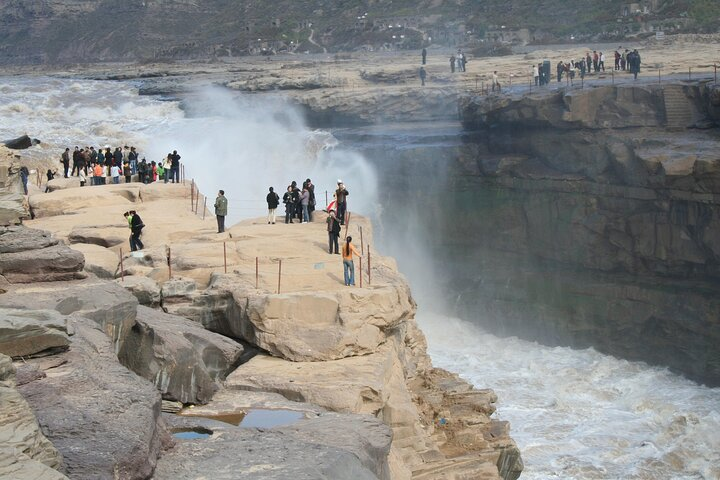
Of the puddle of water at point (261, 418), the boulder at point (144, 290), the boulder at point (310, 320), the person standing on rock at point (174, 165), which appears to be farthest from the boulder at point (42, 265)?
the person standing on rock at point (174, 165)

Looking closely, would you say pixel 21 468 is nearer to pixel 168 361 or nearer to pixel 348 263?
pixel 168 361

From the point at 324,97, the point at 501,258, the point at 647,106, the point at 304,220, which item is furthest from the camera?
the point at 324,97

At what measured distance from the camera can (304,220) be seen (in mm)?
22250

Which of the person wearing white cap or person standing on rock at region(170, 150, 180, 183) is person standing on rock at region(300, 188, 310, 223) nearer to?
the person wearing white cap

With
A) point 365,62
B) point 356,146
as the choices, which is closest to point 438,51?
point 365,62

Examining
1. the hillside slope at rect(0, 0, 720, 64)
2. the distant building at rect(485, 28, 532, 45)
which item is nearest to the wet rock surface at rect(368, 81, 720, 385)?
the hillside slope at rect(0, 0, 720, 64)

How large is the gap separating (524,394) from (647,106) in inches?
400

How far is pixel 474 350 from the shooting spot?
28.8 meters

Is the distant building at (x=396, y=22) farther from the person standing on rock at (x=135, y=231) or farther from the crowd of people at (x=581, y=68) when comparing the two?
the person standing on rock at (x=135, y=231)

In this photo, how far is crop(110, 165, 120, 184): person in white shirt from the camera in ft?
89.3

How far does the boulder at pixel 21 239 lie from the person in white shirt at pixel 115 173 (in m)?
12.9

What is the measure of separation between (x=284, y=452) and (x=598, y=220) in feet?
72.1

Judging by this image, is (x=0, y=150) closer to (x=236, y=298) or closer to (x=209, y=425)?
(x=236, y=298)

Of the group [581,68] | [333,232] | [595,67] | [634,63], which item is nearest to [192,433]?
[333,232]
